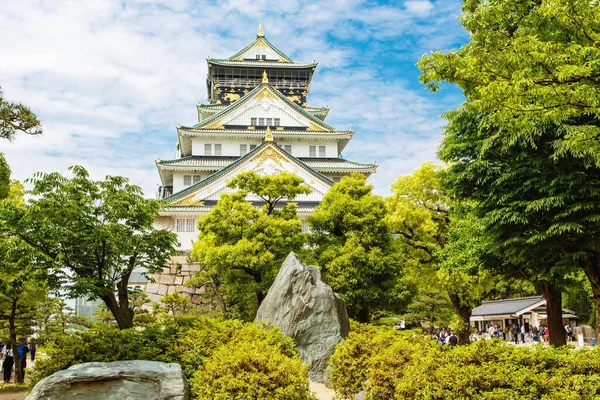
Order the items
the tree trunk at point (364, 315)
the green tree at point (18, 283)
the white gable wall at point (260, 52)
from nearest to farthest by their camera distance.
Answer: the green tree at point (18, 283) → the tree trunk at point (364, 315) → the white gable wall at point (260, 52)

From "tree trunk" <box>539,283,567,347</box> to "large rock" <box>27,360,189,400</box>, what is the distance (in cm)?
1283

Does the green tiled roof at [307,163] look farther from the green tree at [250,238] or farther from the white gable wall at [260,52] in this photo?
the green tree at [250,238]

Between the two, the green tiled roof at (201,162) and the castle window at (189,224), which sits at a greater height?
the green tiled roof at (201,162)

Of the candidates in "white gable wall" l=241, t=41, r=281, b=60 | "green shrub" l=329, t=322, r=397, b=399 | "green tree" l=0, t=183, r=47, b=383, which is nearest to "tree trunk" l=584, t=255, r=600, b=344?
"green shrub" l=329, t=322, r=397, b=399

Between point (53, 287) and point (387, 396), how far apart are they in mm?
7705

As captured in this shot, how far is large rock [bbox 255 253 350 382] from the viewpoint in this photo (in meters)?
13.1

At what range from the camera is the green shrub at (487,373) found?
707cm

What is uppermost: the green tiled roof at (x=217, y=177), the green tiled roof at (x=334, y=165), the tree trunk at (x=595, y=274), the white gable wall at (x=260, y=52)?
the white gable wall at (x=260, y=52)

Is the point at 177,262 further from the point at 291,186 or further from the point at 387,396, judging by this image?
the point at 387,396

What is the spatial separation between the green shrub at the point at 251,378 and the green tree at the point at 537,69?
5665 mm

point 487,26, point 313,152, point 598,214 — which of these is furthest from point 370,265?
point 313,152

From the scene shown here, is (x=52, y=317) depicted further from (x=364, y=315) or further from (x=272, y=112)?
(x=272, y=112)

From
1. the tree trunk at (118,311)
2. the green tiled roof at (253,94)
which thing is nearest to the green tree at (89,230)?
the tree trunk at (118,311)

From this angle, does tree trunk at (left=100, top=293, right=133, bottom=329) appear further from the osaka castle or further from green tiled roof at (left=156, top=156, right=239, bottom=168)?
green tiled roof at (left=156, top=156, right=239, bottom=168)
